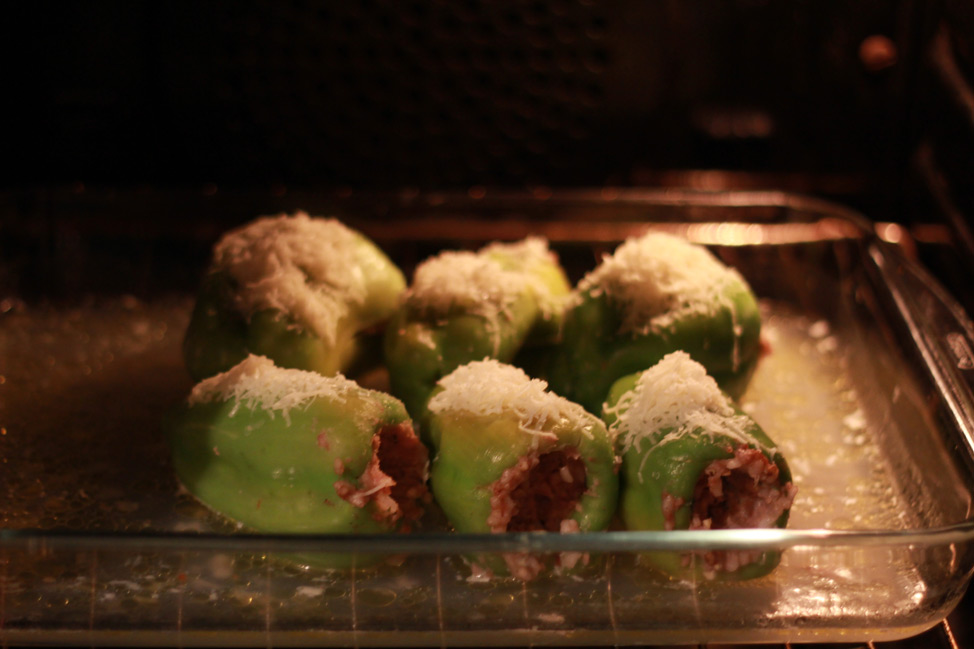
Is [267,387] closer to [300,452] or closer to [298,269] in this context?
[300,452]

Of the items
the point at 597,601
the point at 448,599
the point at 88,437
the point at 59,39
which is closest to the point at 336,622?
the point at 448,599

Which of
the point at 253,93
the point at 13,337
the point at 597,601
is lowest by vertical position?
the point at 13,337

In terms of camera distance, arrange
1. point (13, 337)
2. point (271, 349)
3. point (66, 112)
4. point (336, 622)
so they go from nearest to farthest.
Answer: point (336, 622) → point (271, 349) → point (13, 337) → point (66, 112)

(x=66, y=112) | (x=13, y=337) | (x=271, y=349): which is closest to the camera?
(x=271, y=349)

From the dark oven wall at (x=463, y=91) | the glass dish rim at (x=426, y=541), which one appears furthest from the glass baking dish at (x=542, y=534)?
the dark oven wall at (x=463, y=91)

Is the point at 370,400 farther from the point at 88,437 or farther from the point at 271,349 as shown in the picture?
the point at 88,437

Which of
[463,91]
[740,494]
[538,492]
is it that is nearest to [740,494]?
[740,494]

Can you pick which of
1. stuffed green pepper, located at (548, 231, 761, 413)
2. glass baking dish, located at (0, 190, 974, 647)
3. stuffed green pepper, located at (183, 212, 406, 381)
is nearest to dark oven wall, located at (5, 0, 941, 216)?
glass baking dish, located at (0, 190, 974, 647)
